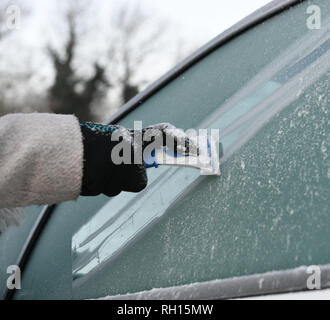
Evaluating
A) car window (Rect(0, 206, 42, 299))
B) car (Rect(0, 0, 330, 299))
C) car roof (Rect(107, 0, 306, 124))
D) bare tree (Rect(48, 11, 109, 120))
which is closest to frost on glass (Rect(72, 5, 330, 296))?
car (Rect(0, 0, 330, 299))

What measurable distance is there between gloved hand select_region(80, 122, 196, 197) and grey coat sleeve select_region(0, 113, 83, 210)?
27mm

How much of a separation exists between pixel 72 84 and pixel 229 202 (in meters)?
13.2

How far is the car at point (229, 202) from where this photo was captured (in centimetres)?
97

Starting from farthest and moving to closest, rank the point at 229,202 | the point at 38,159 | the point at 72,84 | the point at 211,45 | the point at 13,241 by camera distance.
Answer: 1. the point at 72,84
2. the point at 13,241
3. the point at 211,45
4. the point at 229,202
5. the point at 38,159

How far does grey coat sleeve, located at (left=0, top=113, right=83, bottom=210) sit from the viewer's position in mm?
1067

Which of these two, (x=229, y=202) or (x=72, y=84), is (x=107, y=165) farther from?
(x=72, y=84)

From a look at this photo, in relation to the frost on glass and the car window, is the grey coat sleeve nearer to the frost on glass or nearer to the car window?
the frost on glass

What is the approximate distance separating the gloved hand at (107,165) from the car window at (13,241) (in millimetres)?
929

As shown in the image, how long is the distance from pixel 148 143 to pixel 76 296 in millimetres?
553

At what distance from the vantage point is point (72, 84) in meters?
13.9

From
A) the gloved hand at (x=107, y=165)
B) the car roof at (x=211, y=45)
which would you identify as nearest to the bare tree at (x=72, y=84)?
the car roof at (x=211, y=45)

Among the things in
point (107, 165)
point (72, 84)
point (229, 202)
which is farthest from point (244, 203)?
point (72, 84)

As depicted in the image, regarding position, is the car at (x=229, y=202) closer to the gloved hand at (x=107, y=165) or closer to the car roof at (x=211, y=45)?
the car roof at (x=211, y=45)
